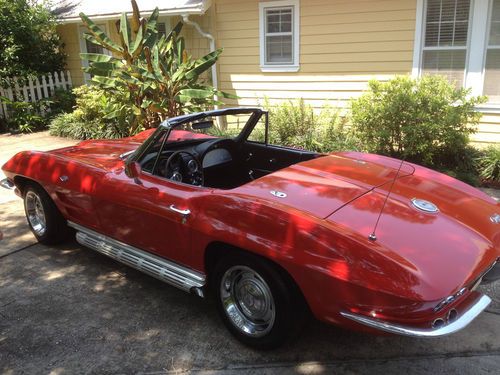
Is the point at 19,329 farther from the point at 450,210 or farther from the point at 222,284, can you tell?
the point at 450,210

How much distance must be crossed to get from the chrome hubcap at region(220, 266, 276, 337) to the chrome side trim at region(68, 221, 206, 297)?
23 cm

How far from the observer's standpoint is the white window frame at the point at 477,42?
748 cm

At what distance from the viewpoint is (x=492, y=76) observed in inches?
302

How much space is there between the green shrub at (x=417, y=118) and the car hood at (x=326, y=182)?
2910 millimetres

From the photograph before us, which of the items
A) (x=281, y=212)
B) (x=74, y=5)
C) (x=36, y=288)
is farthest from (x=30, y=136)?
(x=281, y=212)

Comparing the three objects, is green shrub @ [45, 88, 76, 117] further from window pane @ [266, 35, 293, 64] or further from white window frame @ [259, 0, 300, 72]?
window pane @ [266, 35, 293, 64]

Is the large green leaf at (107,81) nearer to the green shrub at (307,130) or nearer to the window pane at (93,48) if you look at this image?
the green shrub at (307,130)

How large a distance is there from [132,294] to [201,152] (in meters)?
1.34

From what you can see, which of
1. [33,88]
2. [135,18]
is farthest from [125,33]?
[33,88]

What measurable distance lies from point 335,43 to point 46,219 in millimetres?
6474

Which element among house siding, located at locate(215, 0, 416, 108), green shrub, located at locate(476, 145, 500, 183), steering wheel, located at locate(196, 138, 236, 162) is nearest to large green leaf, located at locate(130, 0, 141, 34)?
house siding, located at locate(215, 0, 416, 108)

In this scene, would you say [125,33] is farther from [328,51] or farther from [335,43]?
[335,43]

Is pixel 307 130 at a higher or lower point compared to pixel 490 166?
higher

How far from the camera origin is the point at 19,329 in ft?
11.1
